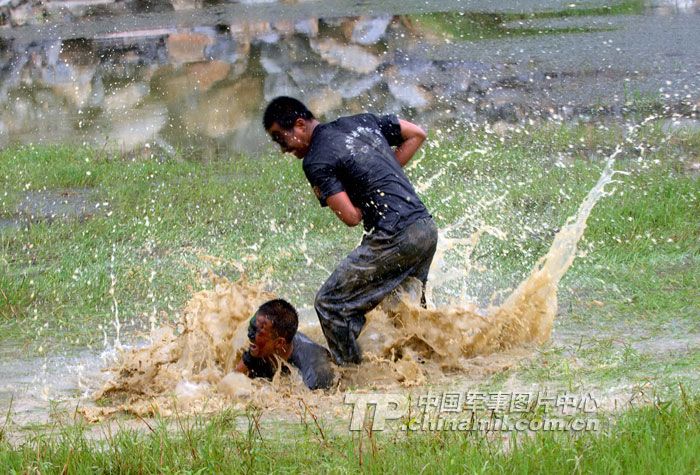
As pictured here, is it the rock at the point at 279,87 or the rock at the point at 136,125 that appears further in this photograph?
the rock at the point at 279,87

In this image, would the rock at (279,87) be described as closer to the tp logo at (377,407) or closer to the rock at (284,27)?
the rock at (284,27)

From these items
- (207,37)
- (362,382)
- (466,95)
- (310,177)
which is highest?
(207,37)

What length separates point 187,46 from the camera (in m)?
13.6

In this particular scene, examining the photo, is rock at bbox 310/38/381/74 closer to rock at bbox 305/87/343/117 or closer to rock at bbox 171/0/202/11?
rock at bbox 305/87/343/117

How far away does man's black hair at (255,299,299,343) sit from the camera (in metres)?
5.52

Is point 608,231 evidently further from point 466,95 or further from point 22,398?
point 22,398

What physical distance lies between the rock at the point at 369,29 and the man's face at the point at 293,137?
7.70 meters

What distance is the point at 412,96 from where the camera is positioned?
38.0ft

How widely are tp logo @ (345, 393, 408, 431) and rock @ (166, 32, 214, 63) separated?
8720 millimetres

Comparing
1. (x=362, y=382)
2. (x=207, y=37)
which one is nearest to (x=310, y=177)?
(x=362, y=382)

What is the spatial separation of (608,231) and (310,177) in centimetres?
337

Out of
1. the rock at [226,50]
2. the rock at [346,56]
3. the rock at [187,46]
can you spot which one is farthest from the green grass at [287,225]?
the rock at [226,50]

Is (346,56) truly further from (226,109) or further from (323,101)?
(226,109)

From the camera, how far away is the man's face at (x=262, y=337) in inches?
217
